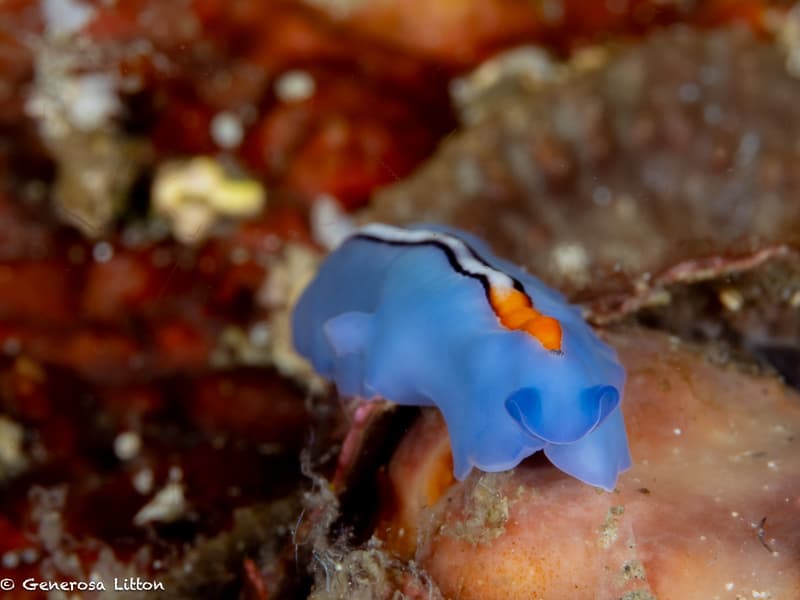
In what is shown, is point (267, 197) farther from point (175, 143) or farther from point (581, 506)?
point (581, 506)

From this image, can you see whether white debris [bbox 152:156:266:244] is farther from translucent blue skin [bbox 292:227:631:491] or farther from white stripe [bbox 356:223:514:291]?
translucent blue skin [bbox 292:227:631:491]

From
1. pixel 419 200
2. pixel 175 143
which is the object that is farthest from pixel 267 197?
pixel 419 200

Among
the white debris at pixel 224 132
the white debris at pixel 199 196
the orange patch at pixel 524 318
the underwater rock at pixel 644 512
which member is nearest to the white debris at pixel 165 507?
the underwater rock at pixel 644 512

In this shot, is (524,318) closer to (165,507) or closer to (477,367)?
(477,367)

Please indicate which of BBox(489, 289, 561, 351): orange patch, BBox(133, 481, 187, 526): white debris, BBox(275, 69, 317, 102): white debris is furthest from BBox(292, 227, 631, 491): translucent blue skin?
BBox(275, 69, 317, 102): white debris

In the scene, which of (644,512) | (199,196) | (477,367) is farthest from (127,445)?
(644,512)
